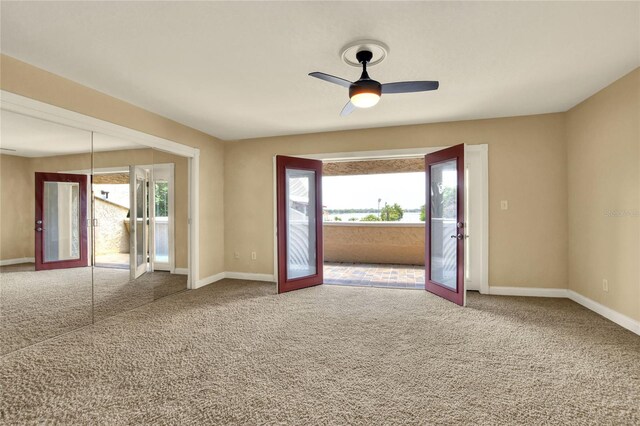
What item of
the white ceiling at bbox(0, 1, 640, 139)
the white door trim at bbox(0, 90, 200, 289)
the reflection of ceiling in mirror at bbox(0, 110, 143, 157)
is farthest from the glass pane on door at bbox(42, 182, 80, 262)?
the white ceiling at bbox(0, 1, 640, 139)

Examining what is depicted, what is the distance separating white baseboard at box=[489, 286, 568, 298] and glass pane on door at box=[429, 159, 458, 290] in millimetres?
745

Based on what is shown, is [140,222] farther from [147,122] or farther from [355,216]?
[355,216]

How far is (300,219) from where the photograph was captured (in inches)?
188

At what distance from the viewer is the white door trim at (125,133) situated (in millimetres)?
2471

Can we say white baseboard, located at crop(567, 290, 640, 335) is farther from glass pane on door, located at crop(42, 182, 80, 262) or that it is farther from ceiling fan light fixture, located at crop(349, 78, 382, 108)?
glass pane on door, located at crop(42, 182, 80, 262)

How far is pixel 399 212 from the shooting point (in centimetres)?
812

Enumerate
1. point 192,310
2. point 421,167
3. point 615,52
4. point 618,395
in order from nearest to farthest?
point 618,395, point 615,52, point 192,310, point 421,167

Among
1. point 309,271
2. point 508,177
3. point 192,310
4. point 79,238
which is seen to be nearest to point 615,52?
point 508,177

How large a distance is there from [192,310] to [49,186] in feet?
6.51

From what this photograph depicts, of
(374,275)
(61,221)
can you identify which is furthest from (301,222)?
(61,221)

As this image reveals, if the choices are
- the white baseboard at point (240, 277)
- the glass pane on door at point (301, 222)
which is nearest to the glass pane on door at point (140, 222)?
the white baseboard at point (240, 277)

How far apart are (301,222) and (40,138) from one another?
10.5 ft

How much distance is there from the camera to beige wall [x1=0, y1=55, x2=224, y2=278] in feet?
8.19

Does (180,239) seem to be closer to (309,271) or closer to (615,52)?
(309,271)
